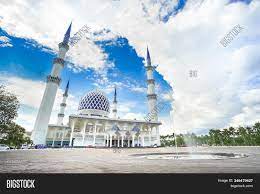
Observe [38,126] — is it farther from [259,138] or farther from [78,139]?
[259,138]

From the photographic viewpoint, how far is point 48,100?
22.6m

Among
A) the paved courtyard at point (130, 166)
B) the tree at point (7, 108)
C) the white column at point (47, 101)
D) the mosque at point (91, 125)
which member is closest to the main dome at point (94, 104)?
the mosque at point (91, 125)

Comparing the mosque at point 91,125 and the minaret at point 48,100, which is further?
the mosque at point 91,125

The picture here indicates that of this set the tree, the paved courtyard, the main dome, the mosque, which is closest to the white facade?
the mosque

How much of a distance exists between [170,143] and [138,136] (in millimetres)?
14872

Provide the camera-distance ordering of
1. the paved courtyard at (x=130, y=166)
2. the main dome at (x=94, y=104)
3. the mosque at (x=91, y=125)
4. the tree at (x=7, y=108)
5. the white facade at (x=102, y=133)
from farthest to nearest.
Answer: the main dome at (x=94, y=104)
the white facade at (x=102, y=133)
the mosque at (x=91, y=125)
the tree at (x=7, y=108)
the paved courtyard at (x=130, y=166)

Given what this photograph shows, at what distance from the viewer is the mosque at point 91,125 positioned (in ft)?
A: 74.9

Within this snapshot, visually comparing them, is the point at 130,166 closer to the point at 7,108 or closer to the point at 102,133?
the point at 7,108

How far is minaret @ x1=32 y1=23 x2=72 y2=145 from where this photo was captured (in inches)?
856

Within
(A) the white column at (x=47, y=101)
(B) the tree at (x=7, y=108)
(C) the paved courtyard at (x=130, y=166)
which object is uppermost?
(A) the white column at (x=47, y=101)

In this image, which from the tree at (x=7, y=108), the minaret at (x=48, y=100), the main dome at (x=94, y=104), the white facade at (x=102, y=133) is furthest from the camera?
the main dome at (x=94, y=104)

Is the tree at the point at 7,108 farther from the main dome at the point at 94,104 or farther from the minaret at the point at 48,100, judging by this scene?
the main dome at the point at 94,104
